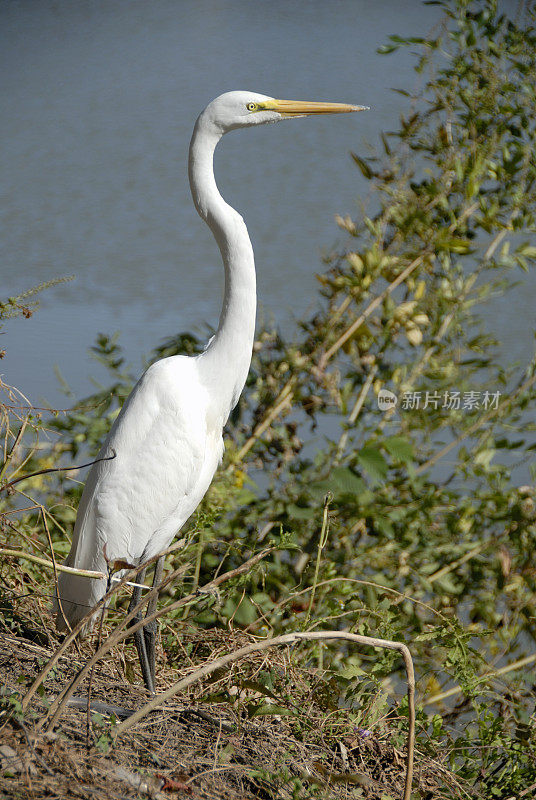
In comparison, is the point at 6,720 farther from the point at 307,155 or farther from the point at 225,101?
the point at 307,155

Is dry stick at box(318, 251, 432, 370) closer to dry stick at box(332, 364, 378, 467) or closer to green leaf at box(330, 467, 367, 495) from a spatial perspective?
dry stick at box(332, 364, 378, 467)

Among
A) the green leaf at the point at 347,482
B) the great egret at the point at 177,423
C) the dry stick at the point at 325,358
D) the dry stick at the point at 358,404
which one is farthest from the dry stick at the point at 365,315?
the great egret at the point at 177,423

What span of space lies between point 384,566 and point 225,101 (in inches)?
39.3

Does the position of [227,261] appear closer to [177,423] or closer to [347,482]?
[177,423]

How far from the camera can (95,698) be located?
2.99 feet

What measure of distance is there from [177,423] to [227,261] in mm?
265

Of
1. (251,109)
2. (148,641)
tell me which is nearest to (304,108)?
(251,109)

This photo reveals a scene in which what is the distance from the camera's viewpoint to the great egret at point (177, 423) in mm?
1137

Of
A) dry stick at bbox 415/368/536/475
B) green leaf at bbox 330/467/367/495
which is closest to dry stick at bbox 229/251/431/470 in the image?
green leaf at bbox 330/467/367/495

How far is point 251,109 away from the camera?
3.77ft

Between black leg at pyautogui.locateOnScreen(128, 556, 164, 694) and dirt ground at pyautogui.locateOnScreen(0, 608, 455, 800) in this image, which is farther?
black leg at pyautogui.locateOnScreen(128, 556, 164, 694)

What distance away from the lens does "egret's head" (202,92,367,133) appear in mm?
1121

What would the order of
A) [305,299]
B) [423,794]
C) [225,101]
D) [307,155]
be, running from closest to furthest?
[423,794] → [225,101] → [305,299] → [307,155]

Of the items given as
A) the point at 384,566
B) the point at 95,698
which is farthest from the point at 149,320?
the point at 95,698
